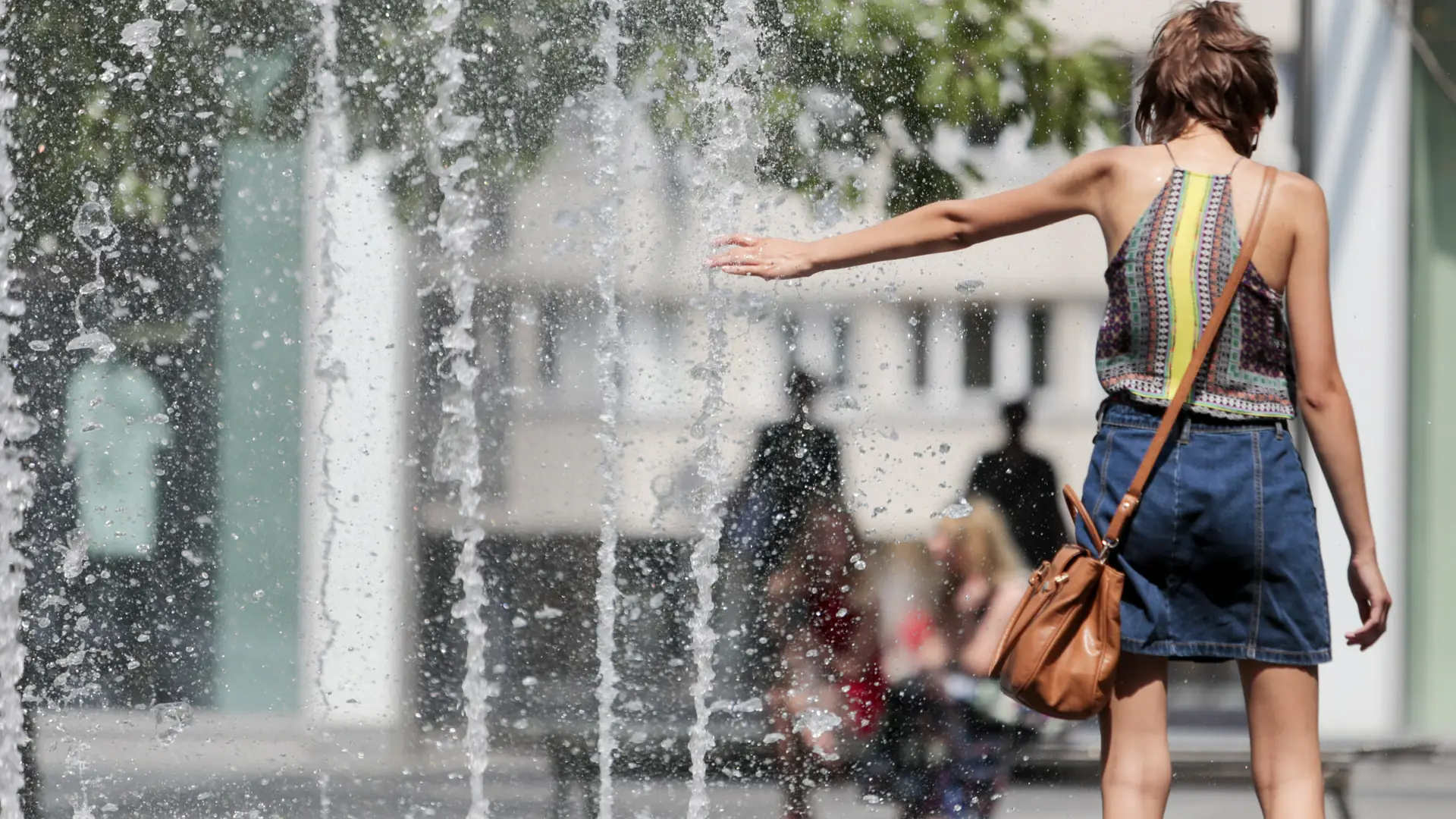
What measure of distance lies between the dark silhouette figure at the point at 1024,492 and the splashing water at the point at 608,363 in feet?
3.51

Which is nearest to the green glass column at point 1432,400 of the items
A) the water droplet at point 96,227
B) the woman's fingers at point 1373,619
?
the woman's fingers at point 1373,619

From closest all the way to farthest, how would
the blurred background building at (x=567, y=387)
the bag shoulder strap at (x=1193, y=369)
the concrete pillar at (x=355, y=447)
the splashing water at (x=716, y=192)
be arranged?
the bag shoulder strap at (x=1193, y=369) → the splashing water at (x=716, y=192) → the blurred background building at (x=567, y=387) → the concrete pillar at (x=355, y=447)

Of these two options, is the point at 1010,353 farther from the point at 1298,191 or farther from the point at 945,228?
the point at 1298,191

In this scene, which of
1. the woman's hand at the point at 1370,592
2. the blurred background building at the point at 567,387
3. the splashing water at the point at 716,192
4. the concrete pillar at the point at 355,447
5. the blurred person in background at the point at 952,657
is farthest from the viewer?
the concrete pillar at the point at 355,447

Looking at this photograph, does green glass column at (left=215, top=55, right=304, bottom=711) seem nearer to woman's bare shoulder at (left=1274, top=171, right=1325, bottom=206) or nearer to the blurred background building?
the blurred background building

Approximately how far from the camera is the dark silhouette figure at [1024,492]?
12.9ft

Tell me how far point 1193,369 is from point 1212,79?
386 millimetres

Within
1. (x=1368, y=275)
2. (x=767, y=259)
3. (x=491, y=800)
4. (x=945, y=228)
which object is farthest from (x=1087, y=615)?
(x=1368, y=275)

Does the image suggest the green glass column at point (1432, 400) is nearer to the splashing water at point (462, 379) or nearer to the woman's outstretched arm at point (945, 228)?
the splashing water at point (462, 379)

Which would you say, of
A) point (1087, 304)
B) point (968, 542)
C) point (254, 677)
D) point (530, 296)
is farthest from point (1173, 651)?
point (254, 677)

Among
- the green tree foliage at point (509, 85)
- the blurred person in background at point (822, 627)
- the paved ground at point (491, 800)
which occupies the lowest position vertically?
the paved ground at point (491, 800)

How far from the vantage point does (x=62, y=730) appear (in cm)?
397

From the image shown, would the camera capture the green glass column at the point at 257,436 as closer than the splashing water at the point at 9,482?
No

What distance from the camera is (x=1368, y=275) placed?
169 inches
